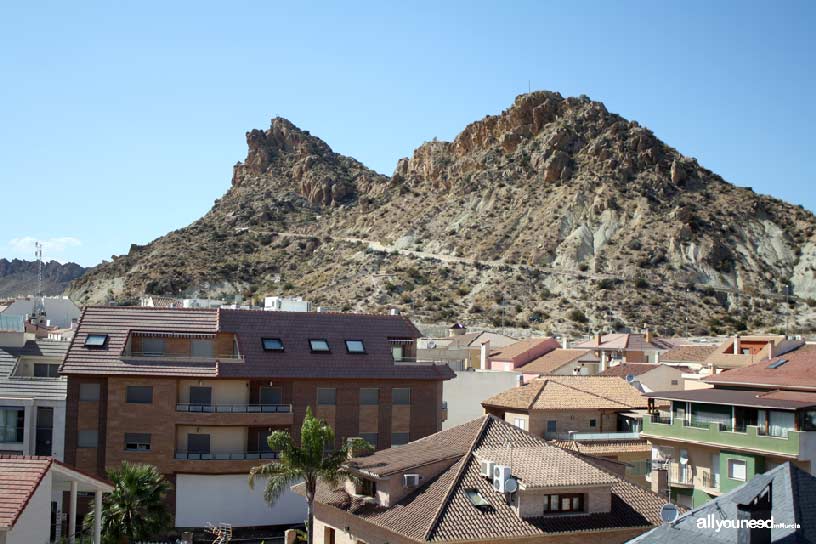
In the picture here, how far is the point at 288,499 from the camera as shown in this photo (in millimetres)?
43500

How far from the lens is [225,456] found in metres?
43.2

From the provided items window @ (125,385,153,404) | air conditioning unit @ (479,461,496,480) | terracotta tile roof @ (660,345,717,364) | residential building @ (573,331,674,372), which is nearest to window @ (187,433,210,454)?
window @ (125,385,153,404)

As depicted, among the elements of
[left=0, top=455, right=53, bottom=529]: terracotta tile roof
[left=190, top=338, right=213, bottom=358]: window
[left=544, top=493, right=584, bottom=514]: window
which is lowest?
[left=544, top=493, right=584, bottom=514]: window

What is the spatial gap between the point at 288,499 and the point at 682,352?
40635 millimetres

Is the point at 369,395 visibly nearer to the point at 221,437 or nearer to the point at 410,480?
the point at 221,437

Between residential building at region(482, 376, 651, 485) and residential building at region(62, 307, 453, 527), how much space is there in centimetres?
403

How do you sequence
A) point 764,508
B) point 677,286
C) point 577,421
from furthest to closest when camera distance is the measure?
point 677,286 < point 577,421 < point 764,508

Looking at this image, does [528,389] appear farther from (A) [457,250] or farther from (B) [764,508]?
(A) [457,250]

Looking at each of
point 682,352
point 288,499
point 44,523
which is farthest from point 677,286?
point 44,523

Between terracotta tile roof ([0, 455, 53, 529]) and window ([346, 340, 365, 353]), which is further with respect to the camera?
window ([346, 340, 365, 353])

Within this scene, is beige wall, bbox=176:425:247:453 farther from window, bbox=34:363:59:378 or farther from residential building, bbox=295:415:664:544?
residential building, bbox=295:415:664:544

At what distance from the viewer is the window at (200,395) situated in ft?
144

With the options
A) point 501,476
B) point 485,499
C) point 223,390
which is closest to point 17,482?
point 485,499

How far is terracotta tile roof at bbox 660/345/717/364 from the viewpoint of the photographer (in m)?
70.6
